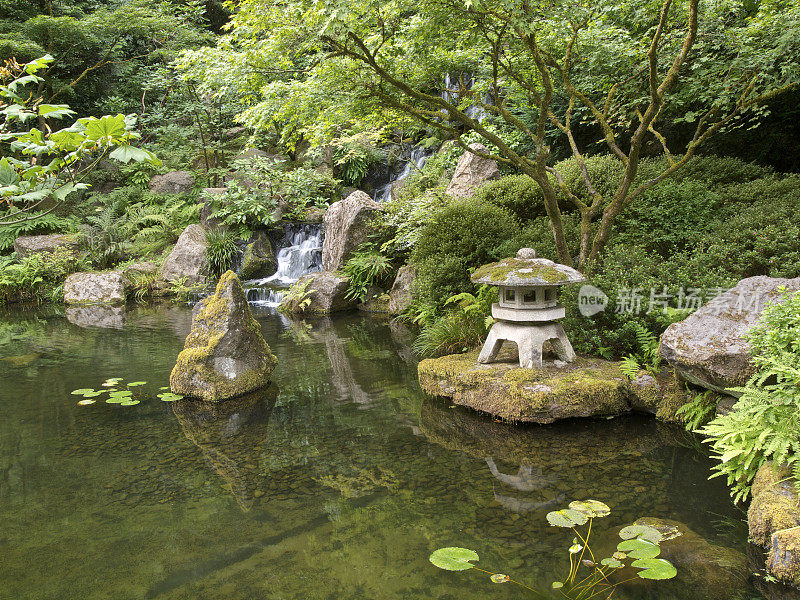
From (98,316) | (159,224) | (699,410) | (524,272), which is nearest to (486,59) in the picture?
(524,272)

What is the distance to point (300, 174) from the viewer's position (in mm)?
15969

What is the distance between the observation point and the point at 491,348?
6012 millimetres

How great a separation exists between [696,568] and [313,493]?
2.67m

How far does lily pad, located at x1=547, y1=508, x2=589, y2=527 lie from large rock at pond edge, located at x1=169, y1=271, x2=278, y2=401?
13.9 ft

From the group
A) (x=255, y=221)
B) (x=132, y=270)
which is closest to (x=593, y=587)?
(x=255, y=221)

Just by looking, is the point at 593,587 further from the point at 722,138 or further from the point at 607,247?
the point at 722,138

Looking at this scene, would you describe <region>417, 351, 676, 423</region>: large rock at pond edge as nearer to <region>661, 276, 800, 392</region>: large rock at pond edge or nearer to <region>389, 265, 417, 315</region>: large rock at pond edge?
<region>661, 276, 800, 392</region>: large rock at pond edge

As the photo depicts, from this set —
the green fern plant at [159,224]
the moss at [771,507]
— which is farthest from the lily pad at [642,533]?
the green fern plant at [159,224]

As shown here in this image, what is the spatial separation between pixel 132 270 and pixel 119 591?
552 inches

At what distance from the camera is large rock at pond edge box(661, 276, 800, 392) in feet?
14.3

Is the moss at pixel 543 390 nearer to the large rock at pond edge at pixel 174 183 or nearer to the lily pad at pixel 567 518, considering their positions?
the lily pad at pixel 567 518

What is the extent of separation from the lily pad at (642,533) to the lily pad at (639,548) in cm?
8

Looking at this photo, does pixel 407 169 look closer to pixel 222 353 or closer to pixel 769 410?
pixel 222 353

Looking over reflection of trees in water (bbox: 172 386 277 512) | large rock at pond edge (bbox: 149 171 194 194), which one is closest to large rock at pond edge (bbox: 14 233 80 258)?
large rock at pond edge (bbox: 149 171 194 194)
